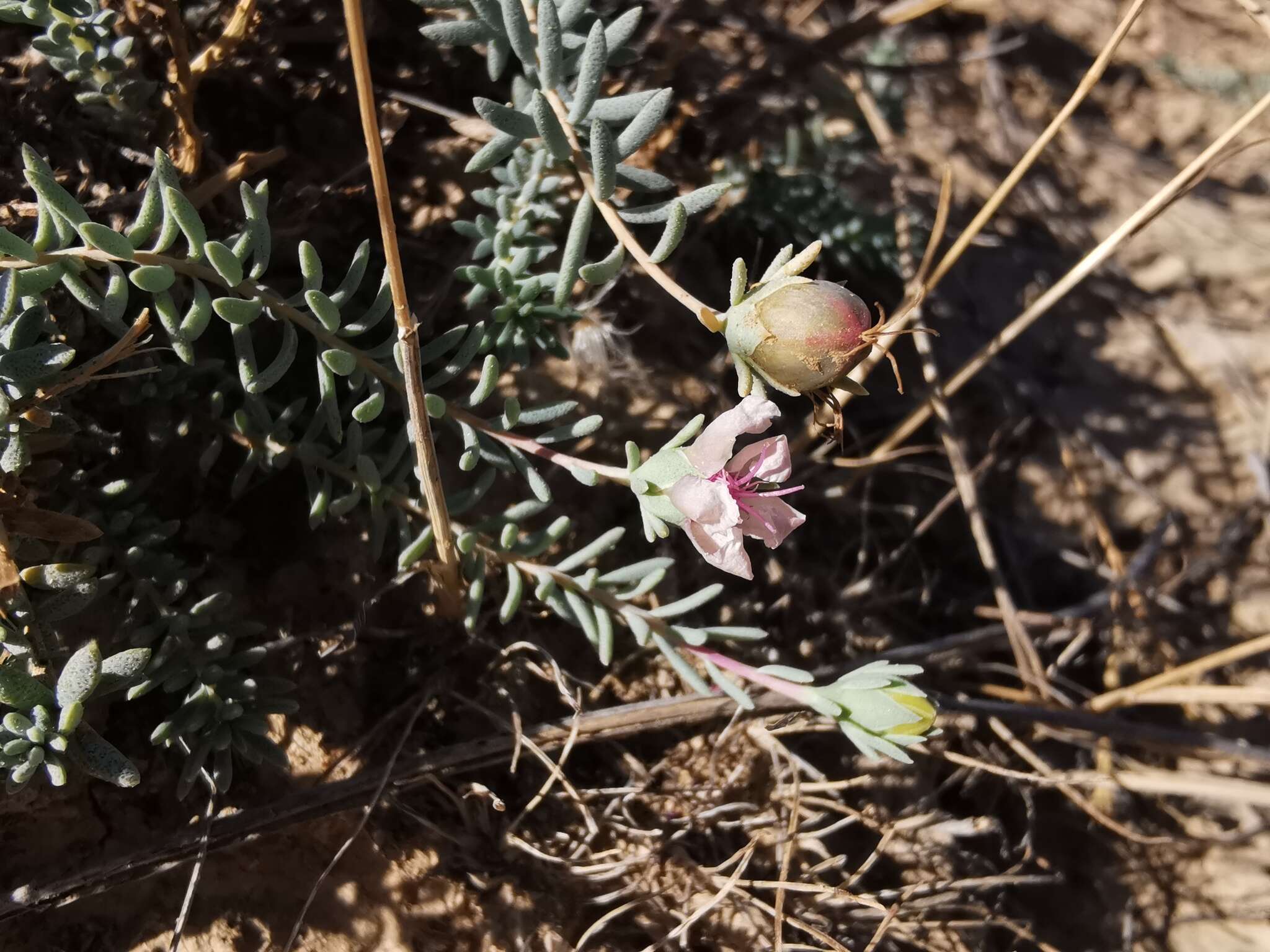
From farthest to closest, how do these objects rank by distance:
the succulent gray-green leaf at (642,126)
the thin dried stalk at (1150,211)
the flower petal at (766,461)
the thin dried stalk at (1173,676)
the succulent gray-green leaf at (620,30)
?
the thin dried stalk at (1173,676) < the thin dried stalk at (1150,211) < the succulent gray-green leaf at (620,30) < the succulent gray-green leaf at (642,126) < the flower petal at (766,461)

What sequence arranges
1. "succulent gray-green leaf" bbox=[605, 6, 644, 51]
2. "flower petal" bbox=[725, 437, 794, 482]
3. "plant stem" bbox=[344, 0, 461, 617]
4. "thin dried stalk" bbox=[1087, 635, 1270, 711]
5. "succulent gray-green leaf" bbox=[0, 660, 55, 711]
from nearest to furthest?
"plant stem" bbox=[344, 0, 461, 617]
"succulent gray-green leaf" bbox=[0, 660, 55, 711]
"flower petal" bbox=[725, 437, 794, 482]
"succulent gray-green leaf" bbox=[605, 6, 644, 51]
"thin dried stalk" bbox=[1087, 635, 1270, 711]

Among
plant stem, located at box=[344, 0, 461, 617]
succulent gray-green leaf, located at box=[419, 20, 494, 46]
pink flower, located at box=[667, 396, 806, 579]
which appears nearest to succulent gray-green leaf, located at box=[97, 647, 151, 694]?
plant stem, located at box=[344, 0, 461, 617]

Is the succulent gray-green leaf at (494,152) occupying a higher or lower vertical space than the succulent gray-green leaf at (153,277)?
higher

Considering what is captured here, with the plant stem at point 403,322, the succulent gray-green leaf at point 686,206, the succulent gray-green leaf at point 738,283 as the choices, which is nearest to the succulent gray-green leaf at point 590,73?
the succulent gray-green leaf at point 686,206

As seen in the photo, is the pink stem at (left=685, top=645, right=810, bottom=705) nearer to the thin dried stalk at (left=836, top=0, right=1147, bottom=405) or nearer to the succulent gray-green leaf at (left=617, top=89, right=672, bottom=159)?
the thin dried stalk at (left=836, top=0, right=1147, bottom=405)

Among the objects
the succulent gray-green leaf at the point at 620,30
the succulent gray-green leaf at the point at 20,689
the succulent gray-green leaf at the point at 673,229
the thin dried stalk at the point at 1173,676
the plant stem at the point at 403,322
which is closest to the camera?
the plant stem at the point at 403,322

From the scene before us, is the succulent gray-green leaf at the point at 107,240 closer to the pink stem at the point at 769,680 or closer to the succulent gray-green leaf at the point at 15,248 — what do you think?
the succulent gray-green leaf at the point at 15,248

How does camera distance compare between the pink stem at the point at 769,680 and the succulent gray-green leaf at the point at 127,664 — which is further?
the pink stem at the point at 769,680

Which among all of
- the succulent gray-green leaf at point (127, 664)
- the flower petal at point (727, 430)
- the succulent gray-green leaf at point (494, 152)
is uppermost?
the succulent gray-green leaf at point (494, 152)
